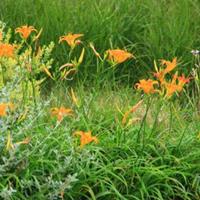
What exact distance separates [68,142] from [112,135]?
35 centimetres

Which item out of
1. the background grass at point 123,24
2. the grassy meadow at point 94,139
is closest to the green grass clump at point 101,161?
the grassy meadow at point 94,139

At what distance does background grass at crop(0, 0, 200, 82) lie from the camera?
5434mm

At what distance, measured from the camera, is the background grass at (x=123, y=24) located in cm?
543

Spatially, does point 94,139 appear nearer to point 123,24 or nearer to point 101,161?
point 101,161

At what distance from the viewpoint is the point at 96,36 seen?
548 centimetres

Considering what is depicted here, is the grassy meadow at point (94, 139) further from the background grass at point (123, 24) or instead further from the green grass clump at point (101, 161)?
Result: the background grass at point (123, 24)

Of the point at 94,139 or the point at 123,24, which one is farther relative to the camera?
the point at 123,24

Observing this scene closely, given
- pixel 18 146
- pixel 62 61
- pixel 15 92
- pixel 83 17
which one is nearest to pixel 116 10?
pixel 83 17

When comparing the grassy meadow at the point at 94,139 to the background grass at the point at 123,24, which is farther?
the background grass at the point at 123,24

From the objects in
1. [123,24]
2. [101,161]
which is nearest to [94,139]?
[101,161]

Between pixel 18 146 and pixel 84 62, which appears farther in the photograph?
pixel 84 62

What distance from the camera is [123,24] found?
5.62 metres

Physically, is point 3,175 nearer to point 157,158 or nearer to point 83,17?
point 157,158

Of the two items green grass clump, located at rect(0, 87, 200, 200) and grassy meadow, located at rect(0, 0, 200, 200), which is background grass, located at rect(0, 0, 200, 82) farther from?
green grass clump, located at rect(0, 87, 200, 200)
